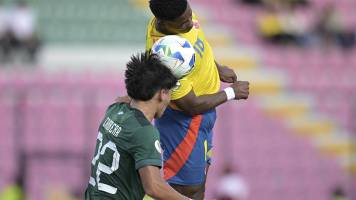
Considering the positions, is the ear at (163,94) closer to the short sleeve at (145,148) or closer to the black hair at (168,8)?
the short sleeve at (145,148)

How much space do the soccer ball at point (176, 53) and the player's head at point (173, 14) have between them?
20cm

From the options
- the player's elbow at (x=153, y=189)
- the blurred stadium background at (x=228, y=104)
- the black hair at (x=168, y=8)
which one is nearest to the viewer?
the player's elbow at (x=153, y=189)

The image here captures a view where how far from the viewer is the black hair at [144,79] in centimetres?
699

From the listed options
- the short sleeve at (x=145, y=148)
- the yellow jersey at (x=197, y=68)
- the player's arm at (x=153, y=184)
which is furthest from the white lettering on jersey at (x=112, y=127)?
the yellow jersey at (x=197, y=68)

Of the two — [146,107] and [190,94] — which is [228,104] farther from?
[146,107]

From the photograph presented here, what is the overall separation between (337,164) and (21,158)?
521 centimetres

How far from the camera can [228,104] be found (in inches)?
719

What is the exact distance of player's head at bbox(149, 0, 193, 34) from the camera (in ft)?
25.4

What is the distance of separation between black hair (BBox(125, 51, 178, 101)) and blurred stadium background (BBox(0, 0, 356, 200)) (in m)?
9.65

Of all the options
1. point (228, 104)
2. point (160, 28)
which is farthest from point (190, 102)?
point (228, 104)

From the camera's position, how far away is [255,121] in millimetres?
19125

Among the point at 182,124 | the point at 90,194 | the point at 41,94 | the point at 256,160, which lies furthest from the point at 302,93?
the point at 90,194

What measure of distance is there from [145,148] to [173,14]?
1.24 metres

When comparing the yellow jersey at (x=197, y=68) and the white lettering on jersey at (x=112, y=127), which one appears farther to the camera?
the yellow jersey at (x=197, y=68)
